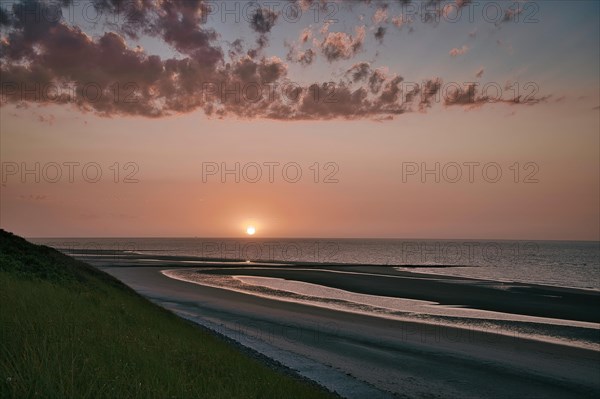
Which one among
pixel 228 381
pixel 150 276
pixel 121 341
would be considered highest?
pixel 121 341

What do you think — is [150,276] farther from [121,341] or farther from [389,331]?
[121,341]

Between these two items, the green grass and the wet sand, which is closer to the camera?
Answer: the green grass

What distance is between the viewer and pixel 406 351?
73.7 feet

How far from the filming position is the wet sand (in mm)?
17156

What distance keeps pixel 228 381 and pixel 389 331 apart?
18563 mm

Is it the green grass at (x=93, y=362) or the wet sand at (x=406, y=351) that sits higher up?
the green grass at (x=93, y=362)

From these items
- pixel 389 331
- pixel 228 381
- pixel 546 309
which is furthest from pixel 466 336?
pixel 228 381

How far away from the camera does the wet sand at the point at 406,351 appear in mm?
17156

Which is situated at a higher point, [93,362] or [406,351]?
[93,362]

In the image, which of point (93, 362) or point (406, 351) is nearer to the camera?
point (93, 362)

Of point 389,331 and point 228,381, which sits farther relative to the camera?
point 389,331

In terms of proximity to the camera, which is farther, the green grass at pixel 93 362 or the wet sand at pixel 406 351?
the wet sand at pixel 406 351

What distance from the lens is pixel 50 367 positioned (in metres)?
7.12

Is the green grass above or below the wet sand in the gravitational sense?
above
